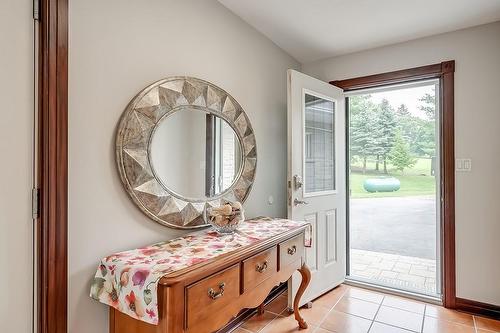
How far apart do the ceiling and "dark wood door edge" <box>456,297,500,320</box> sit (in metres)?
2.28

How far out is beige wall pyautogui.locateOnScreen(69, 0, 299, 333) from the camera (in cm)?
133

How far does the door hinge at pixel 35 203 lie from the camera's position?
1203mm

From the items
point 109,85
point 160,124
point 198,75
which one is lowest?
point 160,124

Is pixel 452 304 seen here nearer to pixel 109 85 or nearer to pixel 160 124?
pixel 160 124

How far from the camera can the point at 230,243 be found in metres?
1.60

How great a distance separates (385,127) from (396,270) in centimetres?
206

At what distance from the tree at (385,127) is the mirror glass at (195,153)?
309 centimetres

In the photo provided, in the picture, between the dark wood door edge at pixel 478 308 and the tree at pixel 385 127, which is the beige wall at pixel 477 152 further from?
the tree at pixel 385 127

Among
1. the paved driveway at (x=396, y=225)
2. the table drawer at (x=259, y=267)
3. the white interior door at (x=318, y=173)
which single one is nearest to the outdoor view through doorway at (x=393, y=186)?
the paved driveway at (x=396, y=225)

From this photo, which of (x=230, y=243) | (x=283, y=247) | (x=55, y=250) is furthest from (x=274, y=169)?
(x=55, y=250)

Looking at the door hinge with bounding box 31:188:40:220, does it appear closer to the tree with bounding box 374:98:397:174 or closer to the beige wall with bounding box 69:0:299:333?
the beige wall with bounding box 69:0:299:333

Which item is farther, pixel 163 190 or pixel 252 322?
pixel 252 322

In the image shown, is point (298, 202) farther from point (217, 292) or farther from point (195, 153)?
point (217, 292)

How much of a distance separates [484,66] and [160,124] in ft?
8.55
